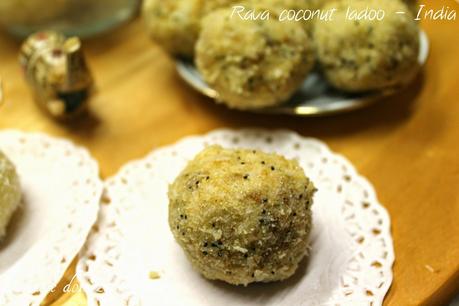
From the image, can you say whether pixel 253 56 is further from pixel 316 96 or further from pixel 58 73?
pixel 58 73

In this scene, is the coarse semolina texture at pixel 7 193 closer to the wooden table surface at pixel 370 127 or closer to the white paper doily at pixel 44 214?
the white paper doily at pixel 44 214

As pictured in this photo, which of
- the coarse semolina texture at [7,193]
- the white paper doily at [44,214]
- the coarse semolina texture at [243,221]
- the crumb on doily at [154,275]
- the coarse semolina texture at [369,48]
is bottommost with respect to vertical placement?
the white paper doily at [44,214]

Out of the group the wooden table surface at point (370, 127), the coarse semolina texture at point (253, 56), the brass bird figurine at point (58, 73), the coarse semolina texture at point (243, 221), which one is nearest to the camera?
the coarse semolina texture at point (243, 221)

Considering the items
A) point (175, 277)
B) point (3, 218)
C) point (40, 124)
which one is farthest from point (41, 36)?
point (175, 277)

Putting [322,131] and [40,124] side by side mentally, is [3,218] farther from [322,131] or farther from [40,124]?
[322,131]

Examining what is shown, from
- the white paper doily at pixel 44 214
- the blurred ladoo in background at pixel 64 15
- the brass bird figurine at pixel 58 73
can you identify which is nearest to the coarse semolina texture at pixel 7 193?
the white paper doily at pixel 44 214

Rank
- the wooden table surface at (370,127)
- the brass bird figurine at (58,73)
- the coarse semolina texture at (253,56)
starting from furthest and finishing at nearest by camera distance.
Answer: the brass bird figurine at (58,73) → the coarse semolina texture at (253,56) → the wooden table surface at (370,127)
